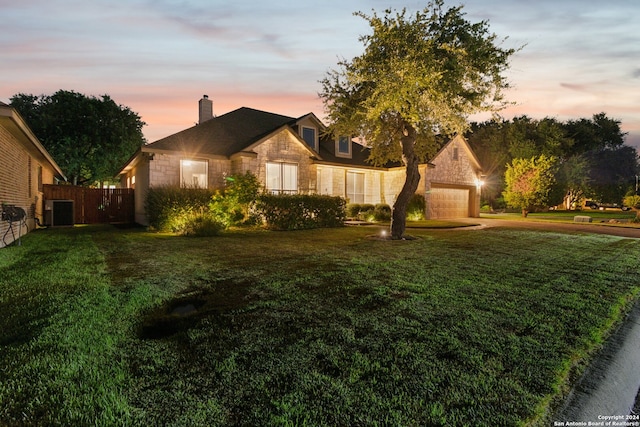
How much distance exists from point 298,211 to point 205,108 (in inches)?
470

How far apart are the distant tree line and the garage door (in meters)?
7.90

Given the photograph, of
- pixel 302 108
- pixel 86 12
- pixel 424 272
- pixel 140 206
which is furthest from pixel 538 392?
pixel 140 206

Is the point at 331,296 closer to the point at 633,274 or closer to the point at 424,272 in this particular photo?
the point at 424,272

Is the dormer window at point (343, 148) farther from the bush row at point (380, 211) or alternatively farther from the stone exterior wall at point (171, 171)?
the stone exterior wall at point (171, 171)

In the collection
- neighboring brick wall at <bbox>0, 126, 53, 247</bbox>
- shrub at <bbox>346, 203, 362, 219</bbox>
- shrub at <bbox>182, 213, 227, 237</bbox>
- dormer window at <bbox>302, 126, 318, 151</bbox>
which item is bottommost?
shrub at <bbox>182, 213, 227, 237</bbox>

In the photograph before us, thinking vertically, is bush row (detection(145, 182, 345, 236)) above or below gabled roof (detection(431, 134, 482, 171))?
below

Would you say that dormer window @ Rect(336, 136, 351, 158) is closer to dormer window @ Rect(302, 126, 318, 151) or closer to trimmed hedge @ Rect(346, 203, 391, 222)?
dormer window @ Rect(302, 126, 318, 151)

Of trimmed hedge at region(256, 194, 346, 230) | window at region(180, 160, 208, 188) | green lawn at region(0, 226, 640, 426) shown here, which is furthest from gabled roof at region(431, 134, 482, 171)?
green lawn at region(0, 226, 640, 426)

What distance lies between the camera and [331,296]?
4.03 metres

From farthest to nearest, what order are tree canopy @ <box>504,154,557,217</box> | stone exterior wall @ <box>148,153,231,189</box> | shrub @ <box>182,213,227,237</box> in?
tree canopy @ <box>504,154,557,217</box>
stone exterior wall @ <box>148,153,231,189</box>
shrub @ <box>182,213,227,237</box>

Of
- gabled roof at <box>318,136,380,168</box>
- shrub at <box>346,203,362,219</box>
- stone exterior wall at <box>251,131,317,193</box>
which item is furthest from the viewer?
gabled roof at <box>318,136,380,168</box>

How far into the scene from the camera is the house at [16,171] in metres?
7.82

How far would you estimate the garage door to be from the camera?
20.8 m

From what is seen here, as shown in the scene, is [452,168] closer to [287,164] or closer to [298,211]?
[287,164]
